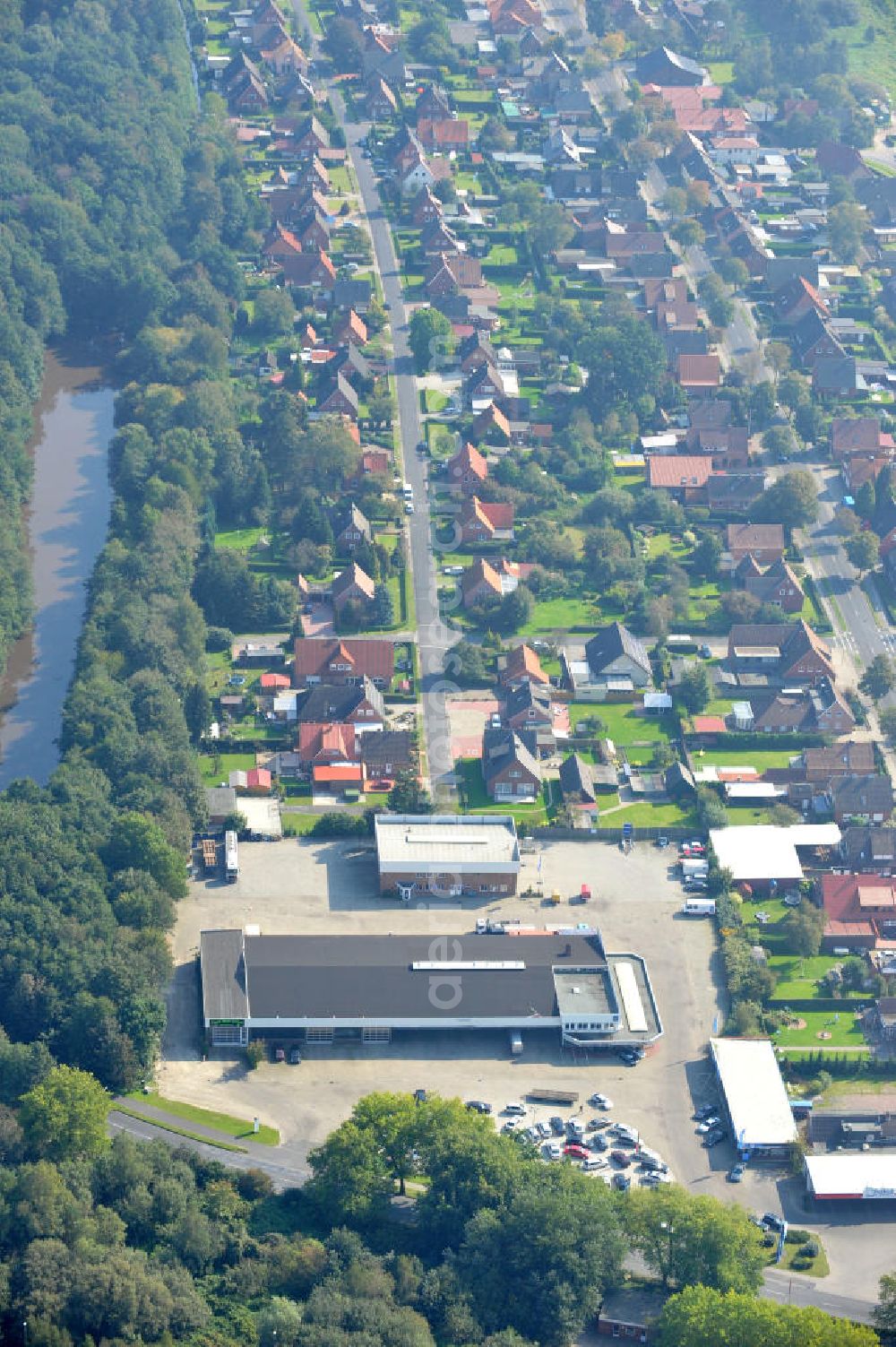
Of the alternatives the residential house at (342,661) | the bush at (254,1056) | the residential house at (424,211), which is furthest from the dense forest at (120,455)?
the residential house at (424,211)

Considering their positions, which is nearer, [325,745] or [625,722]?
[325,745]

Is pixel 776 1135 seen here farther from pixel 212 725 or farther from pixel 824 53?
pixel 824 53

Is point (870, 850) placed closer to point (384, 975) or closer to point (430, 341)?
point (384, 975)

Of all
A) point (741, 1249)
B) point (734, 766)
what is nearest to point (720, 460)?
point (734, 766)

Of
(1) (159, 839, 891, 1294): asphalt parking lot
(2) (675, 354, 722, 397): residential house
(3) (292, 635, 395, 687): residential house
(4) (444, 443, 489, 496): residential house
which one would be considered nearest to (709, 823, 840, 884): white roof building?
(1) (159, 839, 891, 1294): asphalt parking lot

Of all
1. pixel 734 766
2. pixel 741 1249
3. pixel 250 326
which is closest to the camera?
pixel 741 1249

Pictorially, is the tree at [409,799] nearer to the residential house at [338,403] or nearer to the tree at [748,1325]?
the tree at [748,1325]

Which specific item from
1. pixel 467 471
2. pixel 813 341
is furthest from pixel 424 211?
pixel 467 471
